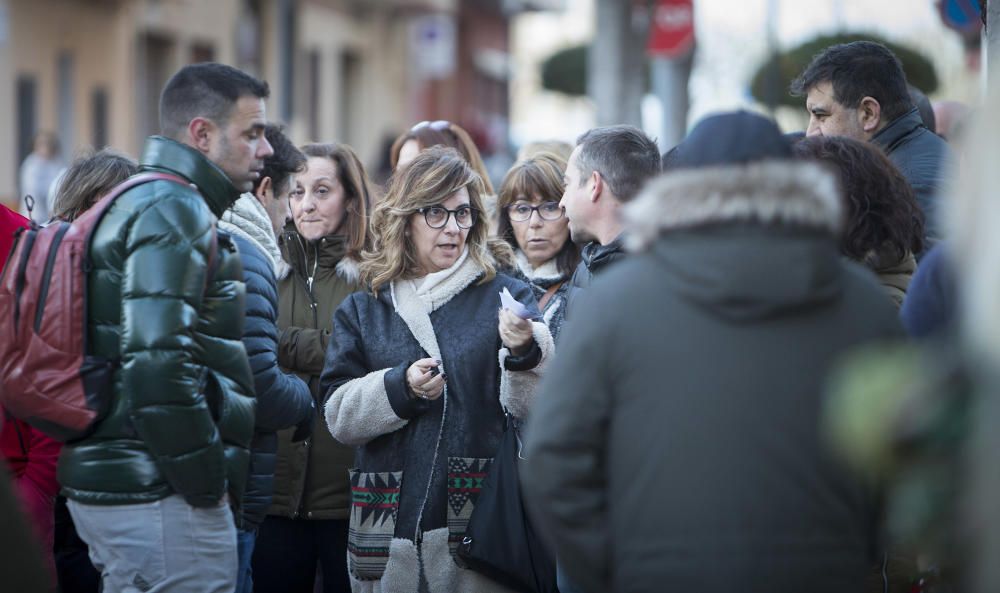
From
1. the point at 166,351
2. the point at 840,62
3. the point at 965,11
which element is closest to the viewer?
the point at 166,351

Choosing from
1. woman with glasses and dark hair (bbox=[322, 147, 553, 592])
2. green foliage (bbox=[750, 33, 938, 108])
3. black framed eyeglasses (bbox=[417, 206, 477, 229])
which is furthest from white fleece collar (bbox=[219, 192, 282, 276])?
green foliage (bbox=[750, 33, 938, 108])

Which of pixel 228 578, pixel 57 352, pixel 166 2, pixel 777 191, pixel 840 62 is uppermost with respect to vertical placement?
pixel 166 2

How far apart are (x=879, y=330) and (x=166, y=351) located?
1.88 metres

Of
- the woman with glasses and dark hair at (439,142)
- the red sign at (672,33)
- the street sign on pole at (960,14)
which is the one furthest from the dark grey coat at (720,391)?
the red sign at (672,33)

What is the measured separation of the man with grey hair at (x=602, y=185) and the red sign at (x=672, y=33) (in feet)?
34.7

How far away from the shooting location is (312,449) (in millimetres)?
5660

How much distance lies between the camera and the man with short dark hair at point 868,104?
6051 millimetres

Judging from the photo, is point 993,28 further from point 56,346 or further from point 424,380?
point 56,346

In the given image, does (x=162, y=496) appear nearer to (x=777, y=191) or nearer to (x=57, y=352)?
(x=57, y=352)

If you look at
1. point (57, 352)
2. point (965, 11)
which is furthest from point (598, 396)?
point (965, 11)

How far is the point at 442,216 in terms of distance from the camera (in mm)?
5219

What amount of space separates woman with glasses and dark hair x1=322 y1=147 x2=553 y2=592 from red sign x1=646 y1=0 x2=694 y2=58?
34.3ft

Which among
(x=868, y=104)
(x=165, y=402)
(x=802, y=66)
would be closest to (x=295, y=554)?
(x=165, y=402)

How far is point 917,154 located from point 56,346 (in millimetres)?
3607
